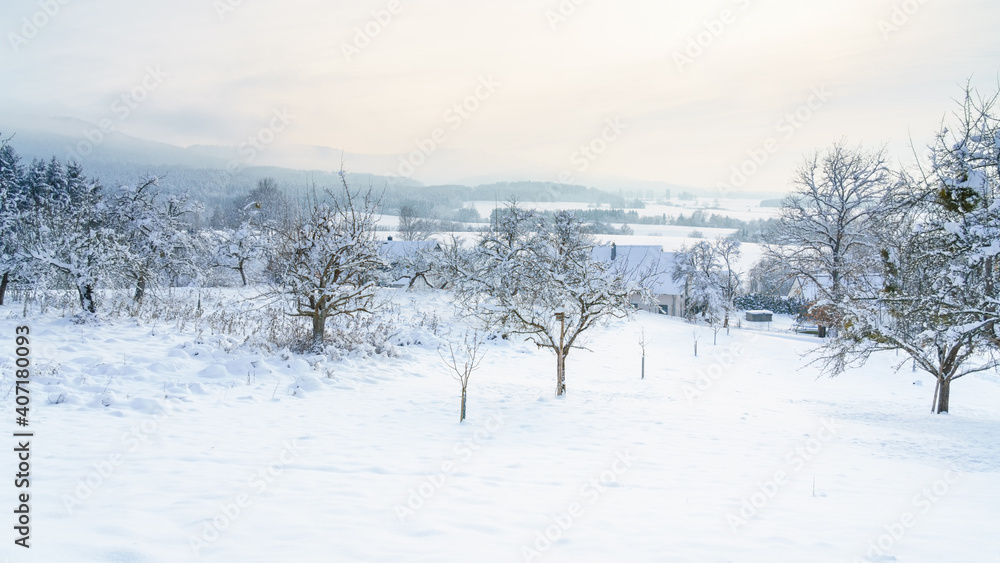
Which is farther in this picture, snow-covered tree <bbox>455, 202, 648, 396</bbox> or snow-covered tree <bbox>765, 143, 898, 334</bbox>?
snow-covered tree <bbox>765, 143, 898, 334</bbox>

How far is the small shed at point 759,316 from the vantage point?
48781mm

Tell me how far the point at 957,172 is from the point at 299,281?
14.1 metres

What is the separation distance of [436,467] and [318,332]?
314 inches

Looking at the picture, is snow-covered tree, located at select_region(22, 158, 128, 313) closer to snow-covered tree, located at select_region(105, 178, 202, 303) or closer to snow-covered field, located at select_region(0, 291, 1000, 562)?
snow-covered field, located at select_region(0, 291, 1000, 562)

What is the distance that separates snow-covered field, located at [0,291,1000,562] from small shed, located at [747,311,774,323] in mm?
37762

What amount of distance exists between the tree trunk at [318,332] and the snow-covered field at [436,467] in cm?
73

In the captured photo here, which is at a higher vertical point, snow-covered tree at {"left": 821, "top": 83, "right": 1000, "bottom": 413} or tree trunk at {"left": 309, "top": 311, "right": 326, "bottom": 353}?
snow-covered tree at {"left": 821, "top": 83, "right": 1000, "bottom": 413}

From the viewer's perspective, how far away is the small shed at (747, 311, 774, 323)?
4878 centimetres

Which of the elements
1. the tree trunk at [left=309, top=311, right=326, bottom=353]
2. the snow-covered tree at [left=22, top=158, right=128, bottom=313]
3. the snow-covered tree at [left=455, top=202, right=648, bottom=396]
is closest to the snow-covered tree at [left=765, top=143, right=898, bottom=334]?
the snow-covered tree at [left=455, top=202, right=648, bottom=396]

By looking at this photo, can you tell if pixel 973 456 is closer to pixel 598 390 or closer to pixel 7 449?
pixel 598 390

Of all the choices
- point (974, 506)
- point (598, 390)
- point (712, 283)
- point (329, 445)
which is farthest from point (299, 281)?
point (712, 283)

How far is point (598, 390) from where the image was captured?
13.4 meters

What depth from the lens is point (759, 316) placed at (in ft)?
161

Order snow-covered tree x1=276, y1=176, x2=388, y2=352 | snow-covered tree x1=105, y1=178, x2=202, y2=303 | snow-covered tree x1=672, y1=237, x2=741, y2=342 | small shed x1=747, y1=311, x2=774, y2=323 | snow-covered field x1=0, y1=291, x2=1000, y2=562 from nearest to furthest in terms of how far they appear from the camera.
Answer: snow-covered field x1=0, y1=291, x2=1000, y2=562 → snow-covered tree x1=276, y1=176, x2=388, y2=352 → snow-covered tree x1=105, y1=178, x2=202, y2=303 → snow-covered tree x1=672, y1=237, x2=741, y2=342 → small shed x1=747, y1=311, x2=774, y2=323
